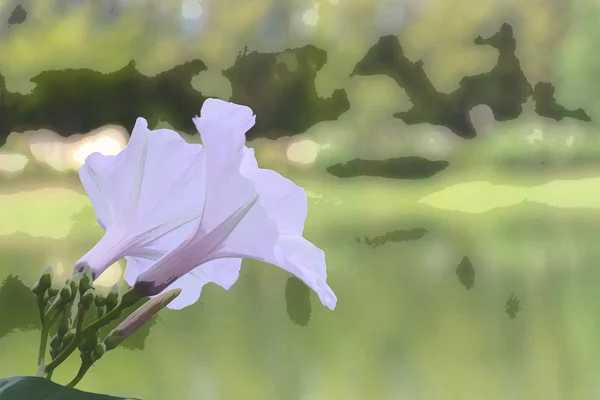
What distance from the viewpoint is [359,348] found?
3.27 feet

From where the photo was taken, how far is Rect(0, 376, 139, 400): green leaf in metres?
0.20

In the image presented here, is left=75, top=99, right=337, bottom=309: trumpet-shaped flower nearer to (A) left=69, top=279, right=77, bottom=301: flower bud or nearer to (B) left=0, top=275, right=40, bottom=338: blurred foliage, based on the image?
(A) left=69, top=279, right=77, bottom=301: flower bud

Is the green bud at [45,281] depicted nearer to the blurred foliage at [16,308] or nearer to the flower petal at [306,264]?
the flower petal at [306,264]

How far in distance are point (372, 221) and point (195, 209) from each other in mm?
1352

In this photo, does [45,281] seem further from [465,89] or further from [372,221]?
[465,89]

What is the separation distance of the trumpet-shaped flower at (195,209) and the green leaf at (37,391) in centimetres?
5

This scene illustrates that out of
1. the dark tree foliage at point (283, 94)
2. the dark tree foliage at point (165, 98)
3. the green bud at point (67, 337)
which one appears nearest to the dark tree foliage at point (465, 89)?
the dark tree foliage at point (283, 94)

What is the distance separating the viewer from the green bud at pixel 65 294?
0.83 feet

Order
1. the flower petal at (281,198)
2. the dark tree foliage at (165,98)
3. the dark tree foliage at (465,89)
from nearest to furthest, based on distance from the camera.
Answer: the flower petal at (281,198), the dark tree foliage at (165,98), the dark tree foliage at (465,89)

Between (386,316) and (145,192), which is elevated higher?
(145,192)

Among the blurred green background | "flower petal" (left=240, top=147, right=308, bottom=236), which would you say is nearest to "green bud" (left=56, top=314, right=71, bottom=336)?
"flower petal" (left=240, top=147, right=308, bottom=236)

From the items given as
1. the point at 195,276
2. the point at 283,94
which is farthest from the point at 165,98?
the point at 195,276

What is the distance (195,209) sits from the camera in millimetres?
304

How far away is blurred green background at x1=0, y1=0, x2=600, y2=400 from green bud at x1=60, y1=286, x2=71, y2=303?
24.9 inches
